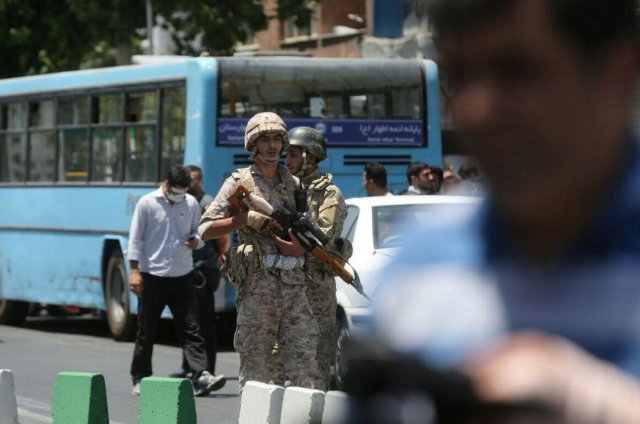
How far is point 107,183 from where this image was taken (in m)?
17.6

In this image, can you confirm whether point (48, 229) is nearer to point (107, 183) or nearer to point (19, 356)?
point (107, 183)

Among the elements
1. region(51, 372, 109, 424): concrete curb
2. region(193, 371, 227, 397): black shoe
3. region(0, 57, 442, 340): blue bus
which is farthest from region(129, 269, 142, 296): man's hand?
region(0, 57, 442, 340): blue bus

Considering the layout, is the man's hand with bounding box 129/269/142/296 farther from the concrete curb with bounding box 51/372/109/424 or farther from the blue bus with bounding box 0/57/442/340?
the blue bus with bounding box 0/57/442/340

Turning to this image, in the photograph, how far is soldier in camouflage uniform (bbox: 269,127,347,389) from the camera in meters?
9.34

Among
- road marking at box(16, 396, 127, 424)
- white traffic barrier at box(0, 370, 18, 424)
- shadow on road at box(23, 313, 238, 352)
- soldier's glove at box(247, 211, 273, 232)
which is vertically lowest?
road marking at box(16, 396, 127, 424)

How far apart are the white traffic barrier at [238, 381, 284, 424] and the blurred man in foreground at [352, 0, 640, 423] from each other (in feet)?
21.5

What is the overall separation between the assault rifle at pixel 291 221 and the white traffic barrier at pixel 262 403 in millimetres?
946

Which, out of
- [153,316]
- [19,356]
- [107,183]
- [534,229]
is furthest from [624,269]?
[107,183]

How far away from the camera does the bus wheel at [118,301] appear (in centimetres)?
1706

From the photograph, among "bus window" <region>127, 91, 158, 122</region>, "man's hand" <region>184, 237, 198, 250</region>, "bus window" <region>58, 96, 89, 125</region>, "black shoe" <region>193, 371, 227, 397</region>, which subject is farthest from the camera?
"bus window" <region>58, 96, 89, 125</region>

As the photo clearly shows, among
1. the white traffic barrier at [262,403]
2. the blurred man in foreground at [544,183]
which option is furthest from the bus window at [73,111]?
the blurred man in foreground at [544,183]

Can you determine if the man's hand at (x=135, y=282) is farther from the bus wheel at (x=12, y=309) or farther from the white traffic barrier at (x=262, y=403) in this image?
the bus wheel at (x=12, y=309)

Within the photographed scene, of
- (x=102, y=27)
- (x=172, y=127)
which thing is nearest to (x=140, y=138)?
(x=172, y=127)

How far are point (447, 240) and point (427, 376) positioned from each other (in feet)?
0.51
